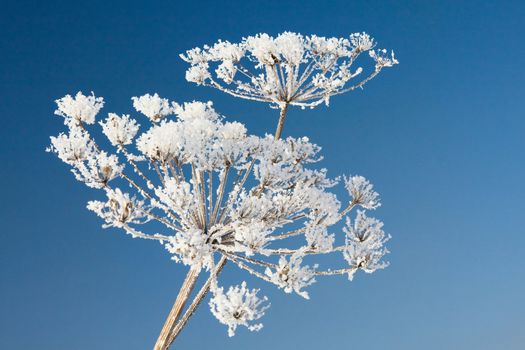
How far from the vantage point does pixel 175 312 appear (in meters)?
10.7

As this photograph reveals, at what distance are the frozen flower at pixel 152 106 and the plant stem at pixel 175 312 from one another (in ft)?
12.9

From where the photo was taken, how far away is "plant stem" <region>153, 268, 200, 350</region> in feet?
34.7

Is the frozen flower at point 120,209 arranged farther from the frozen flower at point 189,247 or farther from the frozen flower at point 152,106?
the frozen flower at point 152,106

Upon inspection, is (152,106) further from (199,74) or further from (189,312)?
(189,312)

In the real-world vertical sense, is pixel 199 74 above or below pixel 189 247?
above

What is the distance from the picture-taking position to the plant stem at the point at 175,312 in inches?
416

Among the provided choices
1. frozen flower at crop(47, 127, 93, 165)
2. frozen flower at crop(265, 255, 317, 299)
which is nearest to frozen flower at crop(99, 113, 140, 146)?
frozen flower at crop(47, 127, 93, 165)

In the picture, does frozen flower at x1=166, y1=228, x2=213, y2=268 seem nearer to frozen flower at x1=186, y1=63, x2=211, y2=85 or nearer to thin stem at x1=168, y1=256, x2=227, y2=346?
thin stem at x1=168, y1=256, x2=227, y2=346

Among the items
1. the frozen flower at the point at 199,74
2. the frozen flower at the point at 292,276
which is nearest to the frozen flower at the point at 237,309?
the frozen flower at the point at 292,276

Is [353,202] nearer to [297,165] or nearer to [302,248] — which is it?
[297,165]

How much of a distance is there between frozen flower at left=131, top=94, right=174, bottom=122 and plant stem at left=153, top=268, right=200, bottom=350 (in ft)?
12.9

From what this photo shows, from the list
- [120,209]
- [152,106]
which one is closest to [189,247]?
[120,209]

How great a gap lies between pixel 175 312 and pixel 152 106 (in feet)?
15.3

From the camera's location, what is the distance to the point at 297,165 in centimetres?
1194
